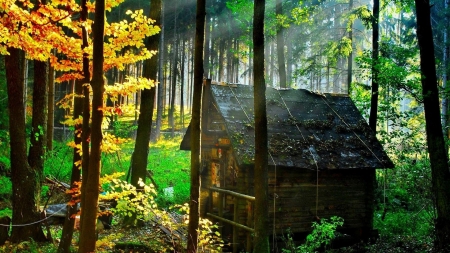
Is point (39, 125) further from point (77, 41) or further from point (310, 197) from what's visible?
point (310, 197)

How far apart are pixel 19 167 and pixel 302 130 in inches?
330

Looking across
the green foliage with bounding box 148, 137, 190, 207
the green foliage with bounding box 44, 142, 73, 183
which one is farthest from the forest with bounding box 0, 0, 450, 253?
the green foliage with bounding box 44, 142, 73, 183

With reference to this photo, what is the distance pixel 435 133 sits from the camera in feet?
33.8

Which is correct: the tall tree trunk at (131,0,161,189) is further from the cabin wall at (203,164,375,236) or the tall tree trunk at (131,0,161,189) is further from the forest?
the cabin wall at (203,164,375,236)

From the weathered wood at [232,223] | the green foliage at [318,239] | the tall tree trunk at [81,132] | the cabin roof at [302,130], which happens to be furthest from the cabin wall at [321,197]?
the tall tree trunk at [81,132]

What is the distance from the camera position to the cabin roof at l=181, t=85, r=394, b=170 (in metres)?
11.5

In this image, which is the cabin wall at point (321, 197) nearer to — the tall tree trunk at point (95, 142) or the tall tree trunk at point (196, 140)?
the tall tree trunk at point (196, 140)

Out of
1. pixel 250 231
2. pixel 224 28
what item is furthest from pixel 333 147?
pixel 224 28

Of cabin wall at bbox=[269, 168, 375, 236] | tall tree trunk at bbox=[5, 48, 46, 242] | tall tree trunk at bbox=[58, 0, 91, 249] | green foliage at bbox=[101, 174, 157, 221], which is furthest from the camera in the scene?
cabin wall at bbox=[269, 168, 375, 236]

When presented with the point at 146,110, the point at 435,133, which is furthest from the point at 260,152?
Result: the point at 435,133

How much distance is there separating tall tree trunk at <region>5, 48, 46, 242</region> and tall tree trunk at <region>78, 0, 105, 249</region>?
3.59 meters

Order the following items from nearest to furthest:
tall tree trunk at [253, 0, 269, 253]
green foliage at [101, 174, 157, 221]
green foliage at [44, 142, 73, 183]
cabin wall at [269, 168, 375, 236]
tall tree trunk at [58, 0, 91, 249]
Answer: tall tree trunk at [58, 0, 91, 249]
green foliage at [101, 174, 157, 221]
tall tree trunk at [253, 0, 269, 253]
cabin wall at [269, 168, 375, 236]
green foliage at [44, 142, 73, 183]

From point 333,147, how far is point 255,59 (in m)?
5.68

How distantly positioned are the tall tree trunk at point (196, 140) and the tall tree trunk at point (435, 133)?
629 cm
